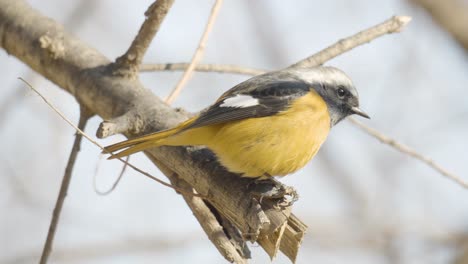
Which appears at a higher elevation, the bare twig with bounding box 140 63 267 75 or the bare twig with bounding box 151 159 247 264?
the bare twig with bounding box 140 63 267 75

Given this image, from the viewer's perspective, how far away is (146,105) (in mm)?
3359

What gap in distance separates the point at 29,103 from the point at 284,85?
4.24 meters

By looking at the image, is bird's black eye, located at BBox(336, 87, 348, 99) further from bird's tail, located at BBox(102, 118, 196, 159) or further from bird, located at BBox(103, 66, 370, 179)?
bird's tail, located at BBox(102, 118, 196, 159)

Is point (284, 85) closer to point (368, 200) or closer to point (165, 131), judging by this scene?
point (165, 131)

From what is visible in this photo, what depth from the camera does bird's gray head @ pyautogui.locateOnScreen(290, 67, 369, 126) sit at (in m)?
3.80

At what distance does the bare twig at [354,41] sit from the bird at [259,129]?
0.17 meters

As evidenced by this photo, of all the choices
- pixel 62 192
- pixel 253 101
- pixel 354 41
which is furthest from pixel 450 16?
pixel 62 192

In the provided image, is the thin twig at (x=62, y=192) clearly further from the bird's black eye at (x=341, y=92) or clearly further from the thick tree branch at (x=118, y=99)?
the bird's black eye at (x=341, y=92)

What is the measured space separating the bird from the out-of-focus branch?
1.04 m

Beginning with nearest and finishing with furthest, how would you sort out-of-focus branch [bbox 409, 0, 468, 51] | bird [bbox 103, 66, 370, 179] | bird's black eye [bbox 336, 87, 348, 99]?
bird [bbox 103, 66, 370, 179] → bird's black eye [bbox 336, 87, 348, 99] → out-of-focus branch [bbox 409, 0, 468, 51]

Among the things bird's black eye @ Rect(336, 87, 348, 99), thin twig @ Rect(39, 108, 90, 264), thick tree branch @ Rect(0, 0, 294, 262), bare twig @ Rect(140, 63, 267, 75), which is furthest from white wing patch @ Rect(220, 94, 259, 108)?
thin twig @ Rect(39, 108, 90, 264)

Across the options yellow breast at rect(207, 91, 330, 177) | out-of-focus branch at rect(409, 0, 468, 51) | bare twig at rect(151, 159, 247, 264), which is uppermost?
out-of-focus branch at rect(409, 0, 468, 51)

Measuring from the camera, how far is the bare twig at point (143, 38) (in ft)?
10.5

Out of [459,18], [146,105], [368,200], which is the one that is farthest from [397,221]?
[146,105]
